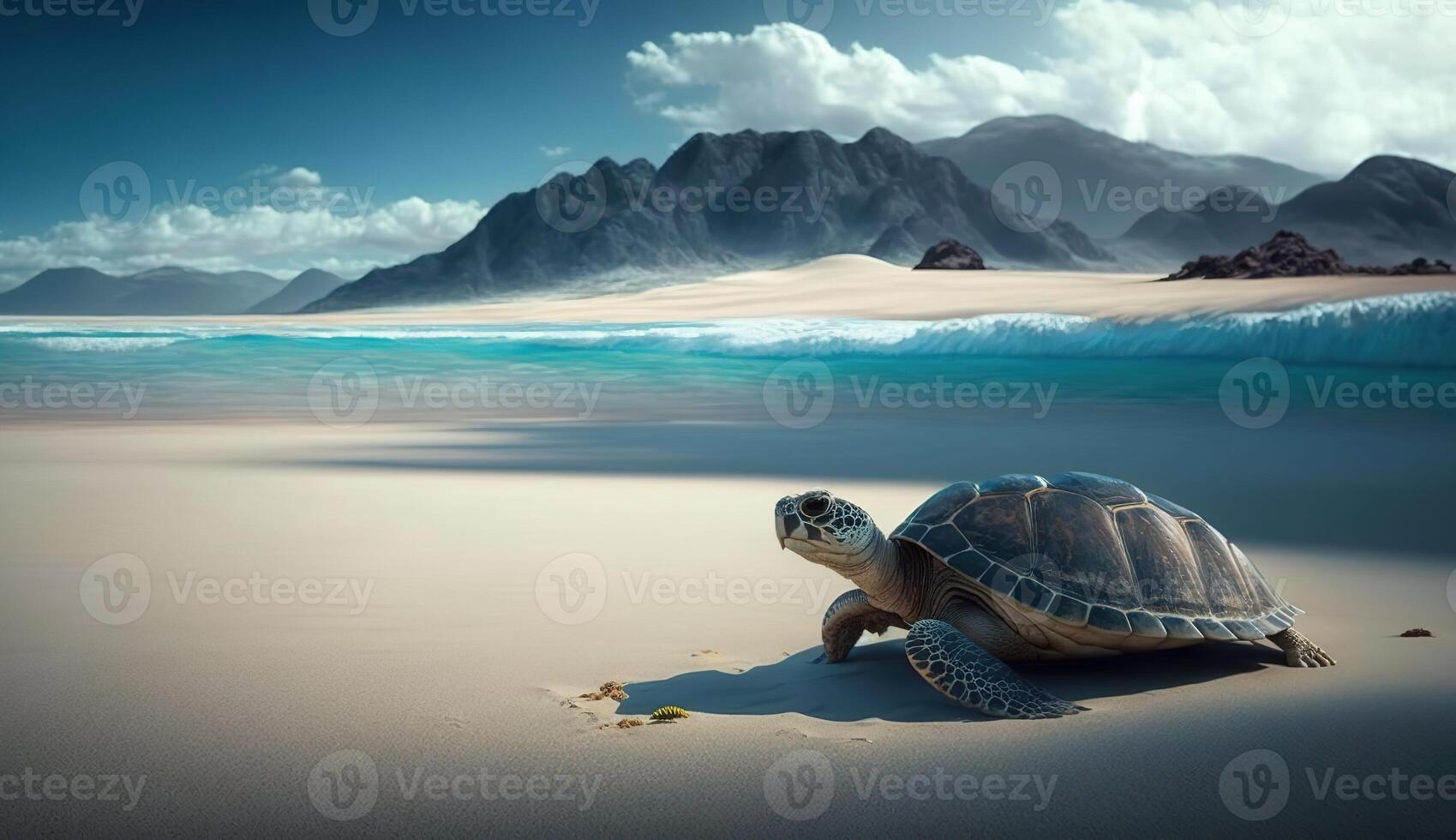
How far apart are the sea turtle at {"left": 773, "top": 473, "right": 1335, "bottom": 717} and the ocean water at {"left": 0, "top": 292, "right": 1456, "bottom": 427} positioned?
824cm

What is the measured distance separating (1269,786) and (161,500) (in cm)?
672

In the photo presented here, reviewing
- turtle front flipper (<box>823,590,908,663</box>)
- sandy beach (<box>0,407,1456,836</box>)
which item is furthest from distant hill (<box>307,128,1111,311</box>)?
turtle front flipper (<box>823,590,908,663</box>)

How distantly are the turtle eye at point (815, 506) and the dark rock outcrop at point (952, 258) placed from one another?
61.7 meters

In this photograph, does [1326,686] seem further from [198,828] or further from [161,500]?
[161,500]

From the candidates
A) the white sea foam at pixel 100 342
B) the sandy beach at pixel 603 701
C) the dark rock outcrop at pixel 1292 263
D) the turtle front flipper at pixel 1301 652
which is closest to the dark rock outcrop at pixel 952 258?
the dark rock outcrop at pixel 1292 263

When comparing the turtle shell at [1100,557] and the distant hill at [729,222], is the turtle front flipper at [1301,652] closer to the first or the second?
the turtle shell at [1100,557]

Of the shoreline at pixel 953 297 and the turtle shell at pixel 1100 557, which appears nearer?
the turtle shell at pixel 1100 557

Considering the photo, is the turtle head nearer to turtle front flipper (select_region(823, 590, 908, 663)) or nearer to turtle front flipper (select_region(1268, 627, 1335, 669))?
turtle front flipper (select_region(823, 590, 908, 663))

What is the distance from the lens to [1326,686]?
3225 millimetres

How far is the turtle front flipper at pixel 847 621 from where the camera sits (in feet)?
11.7

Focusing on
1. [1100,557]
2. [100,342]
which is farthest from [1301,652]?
[100,342]

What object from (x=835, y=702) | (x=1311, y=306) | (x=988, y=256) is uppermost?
(x=988, y=256)

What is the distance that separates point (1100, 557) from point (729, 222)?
6685 inches

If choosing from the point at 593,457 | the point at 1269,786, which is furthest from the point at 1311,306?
the point at 1269,786
